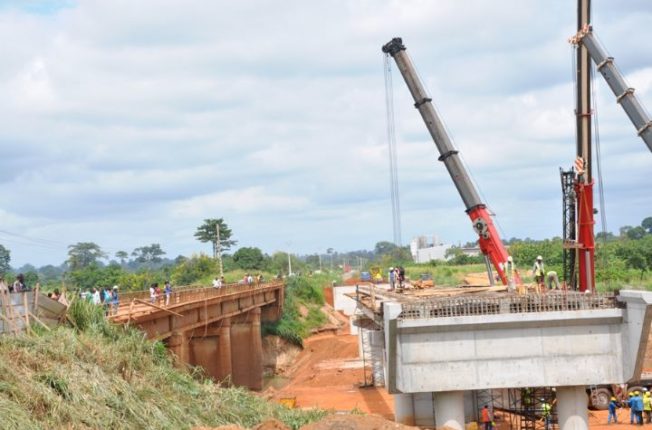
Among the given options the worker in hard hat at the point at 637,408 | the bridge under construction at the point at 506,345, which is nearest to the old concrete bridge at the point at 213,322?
the bridge under construction at the point at 506,345

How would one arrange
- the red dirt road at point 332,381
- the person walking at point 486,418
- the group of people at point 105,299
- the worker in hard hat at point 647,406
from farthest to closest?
the red dirt road at point 332,381 → the worker in hard hat at point 647,406 → the group of people at point 105,299 → the person walking at point 486,418

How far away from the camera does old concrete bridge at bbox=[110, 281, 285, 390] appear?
33.1 meters

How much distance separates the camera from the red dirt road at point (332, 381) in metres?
40.7

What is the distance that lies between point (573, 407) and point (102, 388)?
48.3 ft

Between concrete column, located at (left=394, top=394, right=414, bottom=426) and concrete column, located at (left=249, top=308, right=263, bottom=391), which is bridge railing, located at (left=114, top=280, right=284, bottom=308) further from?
concrete column, located at (left=394, top=394, right=414, bottom=426)

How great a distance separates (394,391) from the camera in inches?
989

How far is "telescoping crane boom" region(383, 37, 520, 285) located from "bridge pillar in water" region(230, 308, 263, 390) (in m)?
21.8

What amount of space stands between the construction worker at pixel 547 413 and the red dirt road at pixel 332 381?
7.70 meters

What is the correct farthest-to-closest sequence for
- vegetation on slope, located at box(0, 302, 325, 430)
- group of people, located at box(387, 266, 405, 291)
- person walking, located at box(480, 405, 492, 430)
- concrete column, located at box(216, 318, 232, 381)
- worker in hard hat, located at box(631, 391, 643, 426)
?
concrete column, located at box(216, 318, 232, 381) < group of people, located at box(387, 266, 405, 291) < worker in hard hat, located at box(631, 391, 643, 426) < person walking, located at box(480, 405, 492, 430) < vegetation on slope, located at box(0, 302, 325, 430)

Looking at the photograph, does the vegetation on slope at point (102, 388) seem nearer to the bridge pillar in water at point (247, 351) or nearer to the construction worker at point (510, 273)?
the construction worker at point (510, 273)

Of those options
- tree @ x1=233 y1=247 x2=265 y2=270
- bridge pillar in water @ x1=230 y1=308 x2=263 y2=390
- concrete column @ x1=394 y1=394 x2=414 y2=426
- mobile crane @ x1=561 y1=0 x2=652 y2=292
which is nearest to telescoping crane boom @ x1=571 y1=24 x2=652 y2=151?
mobile crane @ x1=561 y1=0 x2=652 y2=292

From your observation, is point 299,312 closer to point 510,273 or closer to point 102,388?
point 510,273

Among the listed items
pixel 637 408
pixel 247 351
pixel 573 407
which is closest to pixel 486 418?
pixel 573 407

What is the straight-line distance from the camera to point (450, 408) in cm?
2477
